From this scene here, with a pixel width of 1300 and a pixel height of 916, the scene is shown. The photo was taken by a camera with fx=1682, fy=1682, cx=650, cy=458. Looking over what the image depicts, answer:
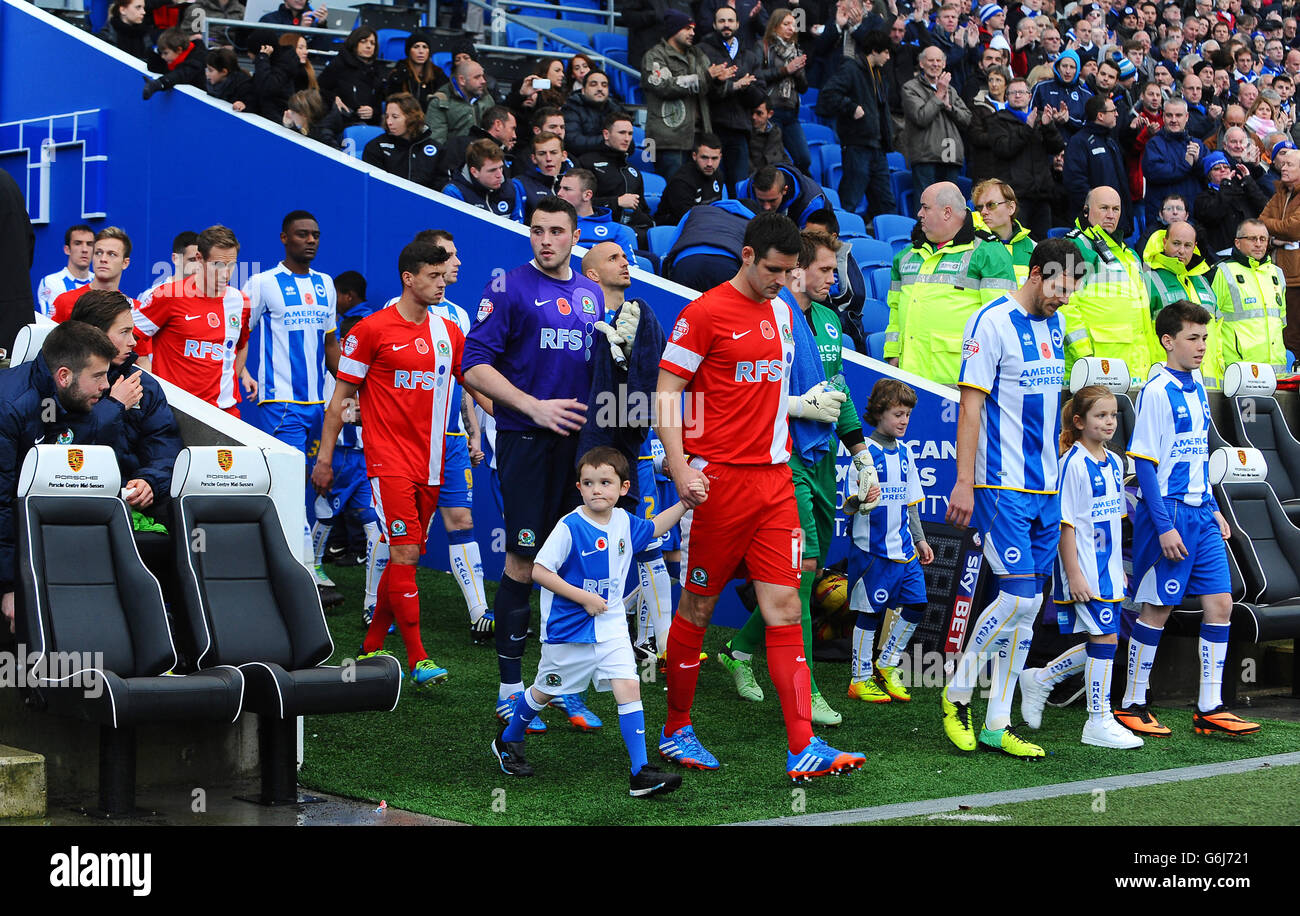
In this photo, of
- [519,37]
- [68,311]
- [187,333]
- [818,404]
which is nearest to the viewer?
[818,404]

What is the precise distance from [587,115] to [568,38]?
4126 millimetres

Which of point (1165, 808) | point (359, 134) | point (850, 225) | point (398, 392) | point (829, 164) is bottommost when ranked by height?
point (1165, 808)

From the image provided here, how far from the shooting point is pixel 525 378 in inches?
272

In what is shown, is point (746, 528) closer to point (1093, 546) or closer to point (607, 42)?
point (1093, 546)

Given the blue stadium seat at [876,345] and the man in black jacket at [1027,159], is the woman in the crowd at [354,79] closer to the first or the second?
the blue stadium seat at [876,345]

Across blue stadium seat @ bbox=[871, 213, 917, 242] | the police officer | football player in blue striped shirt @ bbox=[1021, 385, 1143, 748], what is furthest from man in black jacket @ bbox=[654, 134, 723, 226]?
football player in blue striped shirt @ bbox=[1021, 385, 1143, 748]

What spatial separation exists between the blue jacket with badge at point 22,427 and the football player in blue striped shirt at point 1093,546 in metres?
4.12

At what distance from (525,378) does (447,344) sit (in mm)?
1438

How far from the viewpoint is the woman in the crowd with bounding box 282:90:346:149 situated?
40.6ft

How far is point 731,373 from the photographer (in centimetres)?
635

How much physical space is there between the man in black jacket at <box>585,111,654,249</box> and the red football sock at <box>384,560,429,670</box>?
485cm

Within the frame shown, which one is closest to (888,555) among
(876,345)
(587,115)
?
(876,345)

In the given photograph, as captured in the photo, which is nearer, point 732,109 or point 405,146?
point 405,146
